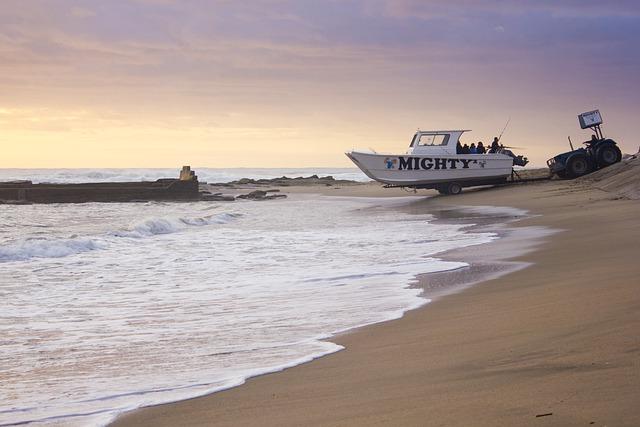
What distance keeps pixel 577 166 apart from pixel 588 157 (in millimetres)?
605

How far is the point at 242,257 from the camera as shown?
1302 centimetres

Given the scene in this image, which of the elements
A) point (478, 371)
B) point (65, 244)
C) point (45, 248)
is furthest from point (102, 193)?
point (478, 371)

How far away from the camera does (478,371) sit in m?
4.44

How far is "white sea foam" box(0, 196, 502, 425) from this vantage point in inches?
199

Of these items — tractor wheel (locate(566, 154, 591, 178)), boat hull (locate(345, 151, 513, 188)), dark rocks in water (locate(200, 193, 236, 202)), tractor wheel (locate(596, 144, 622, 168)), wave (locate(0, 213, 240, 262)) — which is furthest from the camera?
dark rocks in water (locate(200, 193, 236, 202))

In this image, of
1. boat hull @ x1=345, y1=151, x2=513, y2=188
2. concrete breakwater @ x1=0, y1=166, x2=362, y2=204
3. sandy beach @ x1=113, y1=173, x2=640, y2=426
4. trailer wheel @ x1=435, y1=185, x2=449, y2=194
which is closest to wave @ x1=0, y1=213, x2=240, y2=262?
sandy beach @ x1=113, y1=173, x2=640, y2=426

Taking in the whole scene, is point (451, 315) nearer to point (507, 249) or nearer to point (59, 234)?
point (507, 249)

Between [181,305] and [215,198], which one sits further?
[215,198]

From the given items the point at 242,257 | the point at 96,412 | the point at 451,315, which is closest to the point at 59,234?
the point at 242,257

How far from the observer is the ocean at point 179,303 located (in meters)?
5.06

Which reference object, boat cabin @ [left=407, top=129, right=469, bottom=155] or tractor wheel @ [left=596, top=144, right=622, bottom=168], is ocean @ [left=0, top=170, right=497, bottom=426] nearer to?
boat cabin @ [left=407, top=129, right=469, bottom=155]

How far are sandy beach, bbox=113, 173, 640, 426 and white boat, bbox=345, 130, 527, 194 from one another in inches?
940

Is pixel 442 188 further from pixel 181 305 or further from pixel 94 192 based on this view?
pixel 181 305

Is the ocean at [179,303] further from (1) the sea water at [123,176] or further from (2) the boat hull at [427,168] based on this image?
(1) the sea water at [123,176]
